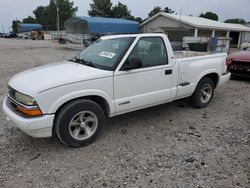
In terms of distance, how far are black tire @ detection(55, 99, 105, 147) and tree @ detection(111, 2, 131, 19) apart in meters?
58.8

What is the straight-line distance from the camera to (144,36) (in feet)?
13.5

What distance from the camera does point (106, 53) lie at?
13.1 feet

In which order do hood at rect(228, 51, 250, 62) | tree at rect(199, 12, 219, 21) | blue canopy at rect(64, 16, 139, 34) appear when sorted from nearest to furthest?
hood at rect(228, 51, 250, 62), blue canopy at rect(64, 16, 139, 34), tree at rect(199, 12, 219, 21)

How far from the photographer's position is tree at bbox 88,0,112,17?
58438 millimetres

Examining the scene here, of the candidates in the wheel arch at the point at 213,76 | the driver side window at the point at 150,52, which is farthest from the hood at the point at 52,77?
the wheel arch at the point at 213,76

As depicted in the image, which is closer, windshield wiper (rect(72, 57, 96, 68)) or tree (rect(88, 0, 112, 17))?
windshield wiper (rect(72, 57, 96, 68))

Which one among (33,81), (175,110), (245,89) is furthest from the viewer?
(245,89)

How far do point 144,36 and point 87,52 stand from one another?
1.16m

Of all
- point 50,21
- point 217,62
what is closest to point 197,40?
point 217,62

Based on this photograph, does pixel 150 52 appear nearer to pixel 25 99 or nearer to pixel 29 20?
pixel 25 99

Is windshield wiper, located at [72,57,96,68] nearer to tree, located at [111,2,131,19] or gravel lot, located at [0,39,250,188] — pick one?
gravel lot, located at [0,39,250,188]

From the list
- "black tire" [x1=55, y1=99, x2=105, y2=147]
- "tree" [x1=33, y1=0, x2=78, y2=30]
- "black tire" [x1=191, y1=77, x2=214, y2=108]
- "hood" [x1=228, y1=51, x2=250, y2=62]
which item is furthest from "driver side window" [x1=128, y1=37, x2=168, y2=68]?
"tree" [x1=33, y1=0, x2=78, y2=30]

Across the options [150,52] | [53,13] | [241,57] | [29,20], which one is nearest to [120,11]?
[53,13]

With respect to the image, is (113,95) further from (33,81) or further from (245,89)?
(245,89)
